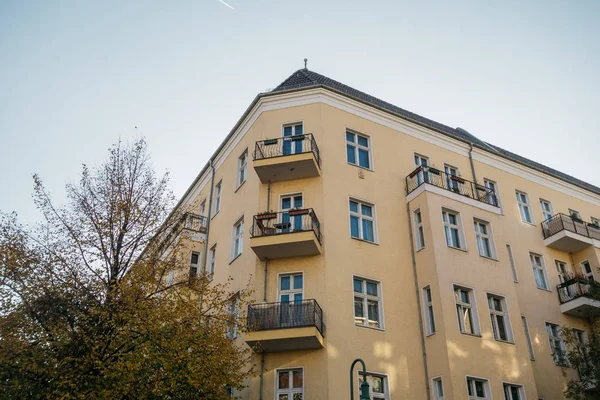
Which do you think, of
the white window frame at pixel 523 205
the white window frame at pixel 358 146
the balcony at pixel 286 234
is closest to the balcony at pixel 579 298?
the white window frame at pixel 523 205

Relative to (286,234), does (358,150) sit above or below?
above

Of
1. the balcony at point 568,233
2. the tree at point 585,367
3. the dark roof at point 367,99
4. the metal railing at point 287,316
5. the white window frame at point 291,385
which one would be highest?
the dark roof at point 367,99

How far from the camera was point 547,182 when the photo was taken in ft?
93.0

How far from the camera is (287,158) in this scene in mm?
20781

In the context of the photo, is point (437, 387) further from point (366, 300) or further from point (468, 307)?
point (366, 300)

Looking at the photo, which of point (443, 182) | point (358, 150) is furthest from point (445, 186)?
point (358, 150)

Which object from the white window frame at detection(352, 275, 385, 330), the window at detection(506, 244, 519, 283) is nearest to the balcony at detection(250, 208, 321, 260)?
the white window frame at detection(352, 275, 385, 330)

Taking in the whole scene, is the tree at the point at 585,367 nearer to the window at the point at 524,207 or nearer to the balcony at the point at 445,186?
the balcony at the point at 445,186

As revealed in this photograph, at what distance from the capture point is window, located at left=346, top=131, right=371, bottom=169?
22641mm

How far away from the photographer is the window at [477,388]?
60.2 ft

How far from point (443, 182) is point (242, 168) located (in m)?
8.28

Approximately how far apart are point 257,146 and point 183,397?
9.80 metres

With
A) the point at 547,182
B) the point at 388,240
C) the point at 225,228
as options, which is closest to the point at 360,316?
the point at 388,240

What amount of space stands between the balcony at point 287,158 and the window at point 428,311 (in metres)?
5.81
